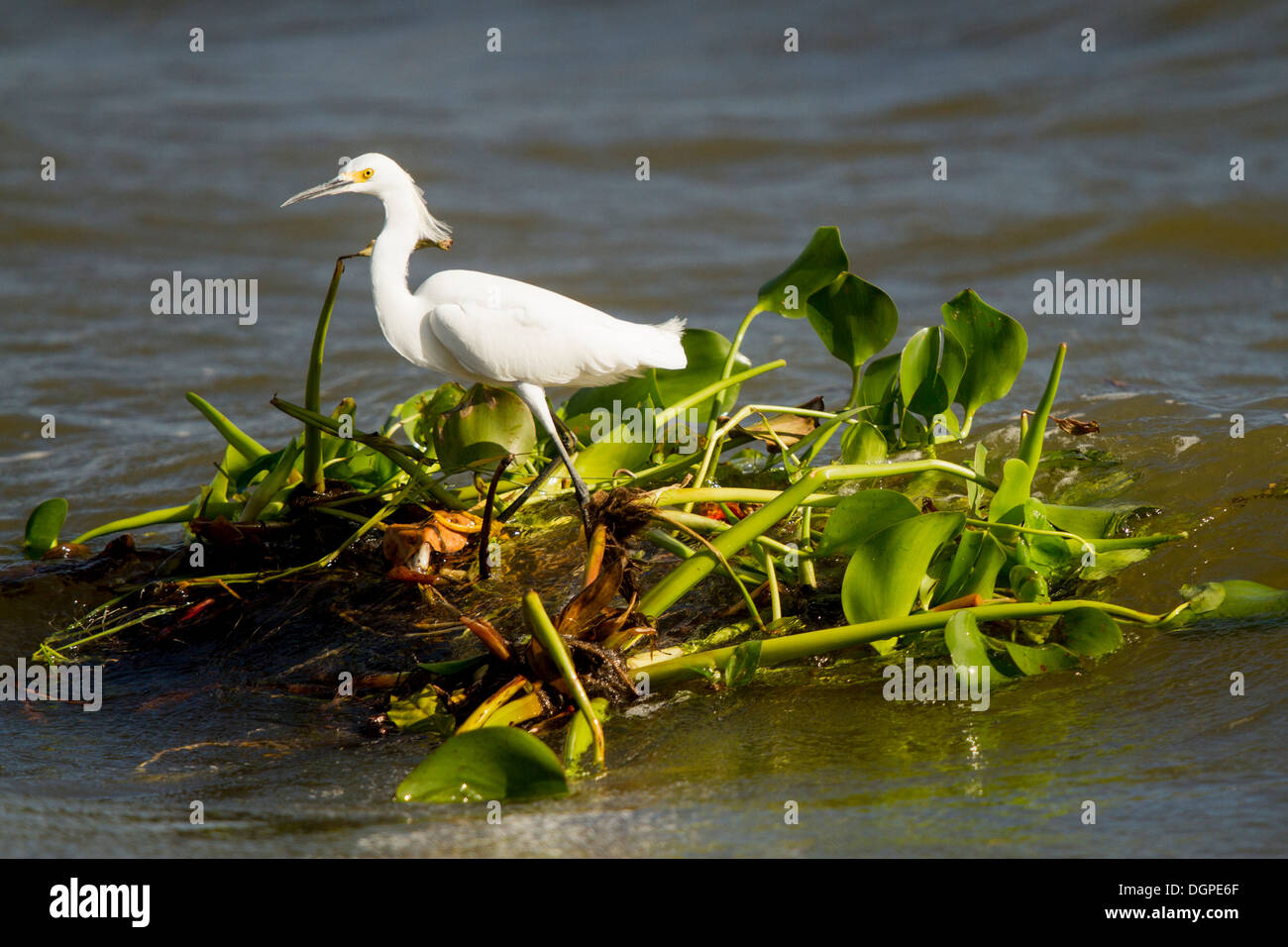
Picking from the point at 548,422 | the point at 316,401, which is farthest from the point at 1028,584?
the point at 316,401

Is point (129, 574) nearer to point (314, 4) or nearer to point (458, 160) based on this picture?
point (458, 160)

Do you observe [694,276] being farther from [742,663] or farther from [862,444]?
[742,663]

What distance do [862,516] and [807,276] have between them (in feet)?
3.17

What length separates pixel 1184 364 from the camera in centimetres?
609

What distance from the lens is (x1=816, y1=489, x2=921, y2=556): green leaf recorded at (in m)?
3.01

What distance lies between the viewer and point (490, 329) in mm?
3510

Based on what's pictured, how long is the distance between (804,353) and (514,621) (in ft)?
12.7

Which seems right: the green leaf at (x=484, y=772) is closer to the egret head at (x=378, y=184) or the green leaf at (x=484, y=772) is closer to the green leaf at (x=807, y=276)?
the green leaf at (x=807, y=276)

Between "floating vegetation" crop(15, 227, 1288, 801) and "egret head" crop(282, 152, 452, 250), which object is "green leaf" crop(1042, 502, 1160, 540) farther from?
"egret head" crop(282, 152, 452, 250)

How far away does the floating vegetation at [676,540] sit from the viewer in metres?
2.80

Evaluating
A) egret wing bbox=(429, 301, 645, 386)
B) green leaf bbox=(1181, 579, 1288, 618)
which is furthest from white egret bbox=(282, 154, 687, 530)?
green leaf bbox=(1181, 579, 1288, 618)

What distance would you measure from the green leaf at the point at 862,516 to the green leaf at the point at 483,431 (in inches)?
37.7

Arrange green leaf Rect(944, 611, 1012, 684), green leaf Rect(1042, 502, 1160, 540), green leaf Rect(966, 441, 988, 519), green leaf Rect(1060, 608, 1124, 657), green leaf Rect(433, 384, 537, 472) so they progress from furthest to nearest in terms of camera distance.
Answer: green leaf Rect(433, 384, 537, 472)
green leaf Rect(966, 441, 988, 519)
green leaf Rect(1042, 502, 1160, 540)
green leaf Rect(1060, 608, 1124, 657)
green leaf Rect(944, 611, 1012, 684)
